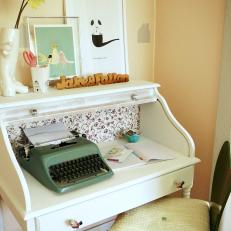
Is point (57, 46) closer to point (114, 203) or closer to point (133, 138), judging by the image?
point (133, 138)

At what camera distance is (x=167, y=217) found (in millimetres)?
1419

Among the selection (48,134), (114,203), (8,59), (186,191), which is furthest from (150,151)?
(8,59)

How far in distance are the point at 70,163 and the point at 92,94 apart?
1.08 feet

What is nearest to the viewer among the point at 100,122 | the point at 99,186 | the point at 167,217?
the point at 99,186

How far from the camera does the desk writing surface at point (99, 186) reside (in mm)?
1169

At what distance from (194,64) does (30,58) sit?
920 mm

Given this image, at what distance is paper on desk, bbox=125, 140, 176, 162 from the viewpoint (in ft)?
5.12

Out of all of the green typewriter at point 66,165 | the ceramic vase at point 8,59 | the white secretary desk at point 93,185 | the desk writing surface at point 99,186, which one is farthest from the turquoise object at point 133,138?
the ceramic vase at point 8,59

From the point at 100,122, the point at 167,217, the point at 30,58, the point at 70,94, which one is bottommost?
the point at 167,217

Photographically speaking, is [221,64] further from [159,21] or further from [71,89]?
[71,89]

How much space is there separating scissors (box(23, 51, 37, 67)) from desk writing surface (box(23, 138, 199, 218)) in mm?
496

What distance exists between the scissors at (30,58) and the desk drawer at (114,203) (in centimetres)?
66

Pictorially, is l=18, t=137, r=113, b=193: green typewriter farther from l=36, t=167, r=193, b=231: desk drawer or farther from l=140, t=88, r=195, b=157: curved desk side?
l=140, t=88, r=195, b=157: curved desk side

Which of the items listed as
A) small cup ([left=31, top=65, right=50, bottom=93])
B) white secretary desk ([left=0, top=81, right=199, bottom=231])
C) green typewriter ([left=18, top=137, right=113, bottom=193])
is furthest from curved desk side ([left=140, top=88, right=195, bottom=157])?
small cup ([left=31, top=65, right=50, bottom=93])
